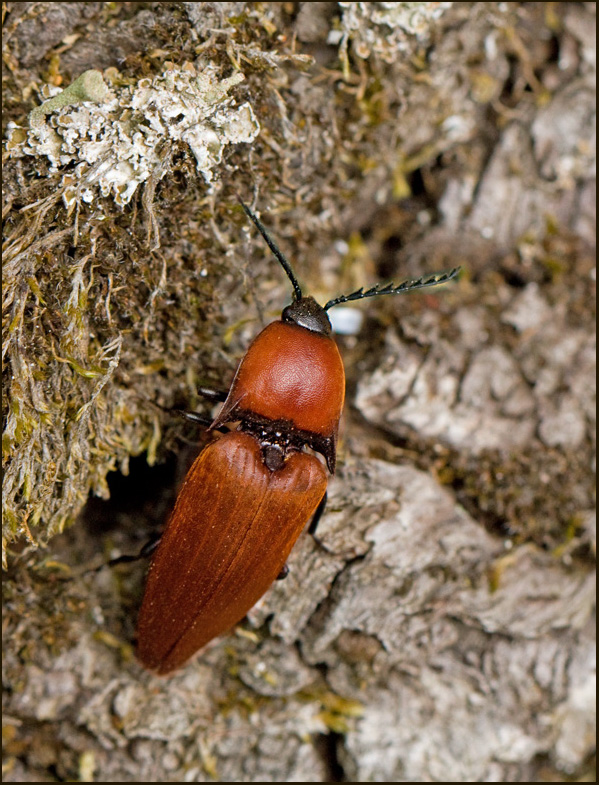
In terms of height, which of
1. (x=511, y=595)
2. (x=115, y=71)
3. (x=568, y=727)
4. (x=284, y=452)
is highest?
(x=115, y=71)

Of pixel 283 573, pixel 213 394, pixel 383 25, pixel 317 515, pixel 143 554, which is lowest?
pixel 143 554

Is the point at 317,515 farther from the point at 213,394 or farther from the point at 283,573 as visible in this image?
the point at 213,394

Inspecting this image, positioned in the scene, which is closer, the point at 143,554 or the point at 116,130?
the point at 116,130

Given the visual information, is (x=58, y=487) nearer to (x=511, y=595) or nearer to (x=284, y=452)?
(x=284, y=452)

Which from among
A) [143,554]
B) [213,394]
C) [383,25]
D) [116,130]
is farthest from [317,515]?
[383,25]

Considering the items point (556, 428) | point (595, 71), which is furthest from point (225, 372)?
point (595, 71)

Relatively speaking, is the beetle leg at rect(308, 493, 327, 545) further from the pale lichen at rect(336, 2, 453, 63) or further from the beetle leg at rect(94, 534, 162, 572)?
the pale lichen at rect(336, 2, 453, 63)

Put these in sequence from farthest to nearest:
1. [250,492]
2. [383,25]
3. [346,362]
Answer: [346,362] → [383,25] → [250,492]
